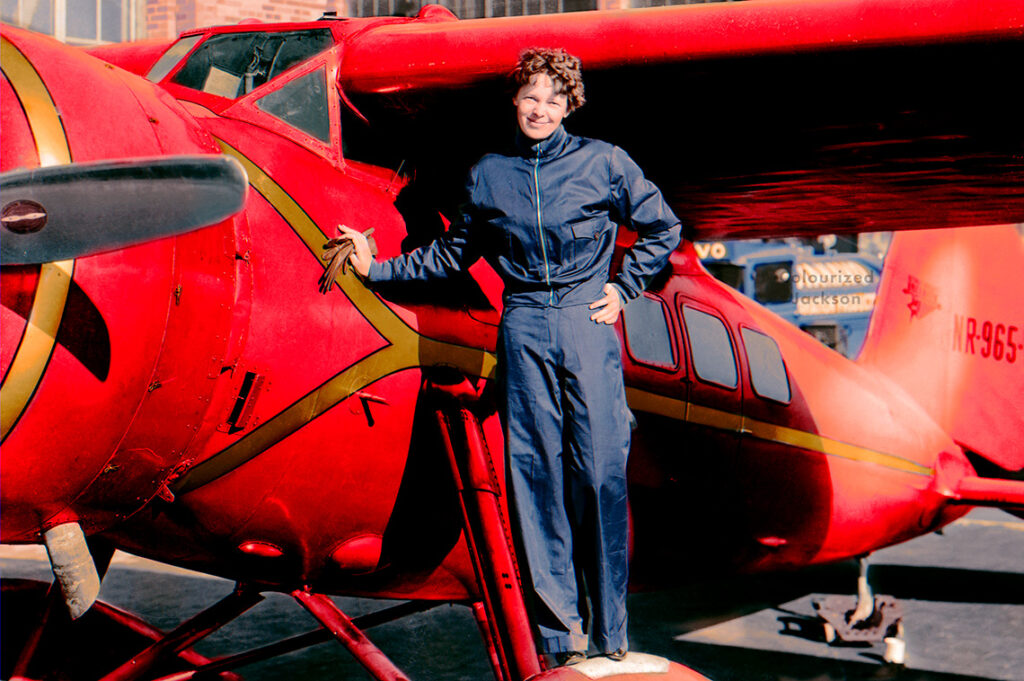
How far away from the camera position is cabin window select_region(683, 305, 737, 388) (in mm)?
4598

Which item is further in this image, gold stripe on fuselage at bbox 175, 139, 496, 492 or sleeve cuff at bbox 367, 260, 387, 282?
sleeve cuff at bbox 367, 260, 387, 282

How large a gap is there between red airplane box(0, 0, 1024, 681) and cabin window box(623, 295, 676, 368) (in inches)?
0.6

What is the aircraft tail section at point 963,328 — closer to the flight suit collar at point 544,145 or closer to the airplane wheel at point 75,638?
the flight suit collar at point 544,145

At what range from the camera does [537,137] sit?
285 cm

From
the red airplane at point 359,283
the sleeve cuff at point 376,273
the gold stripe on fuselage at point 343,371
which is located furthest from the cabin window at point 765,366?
the sleeve cuff at point 376,273

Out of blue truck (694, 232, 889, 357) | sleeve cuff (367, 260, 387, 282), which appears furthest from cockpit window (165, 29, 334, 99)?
blue truck (694, 232, 889, 357)

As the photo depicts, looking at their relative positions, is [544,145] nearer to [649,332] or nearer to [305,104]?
[305,104]

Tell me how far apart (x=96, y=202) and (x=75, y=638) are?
3122 mm

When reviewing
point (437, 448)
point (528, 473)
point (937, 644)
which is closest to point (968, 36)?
A: point (528, 473)

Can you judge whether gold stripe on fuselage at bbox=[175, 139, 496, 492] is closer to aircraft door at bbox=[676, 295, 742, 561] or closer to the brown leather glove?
the brown leather glove

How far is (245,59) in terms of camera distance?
345cm

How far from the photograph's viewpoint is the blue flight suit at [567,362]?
9.29ft

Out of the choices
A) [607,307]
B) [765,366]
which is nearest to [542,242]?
[607,307]

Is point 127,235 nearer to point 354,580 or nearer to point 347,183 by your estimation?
point 347,183
